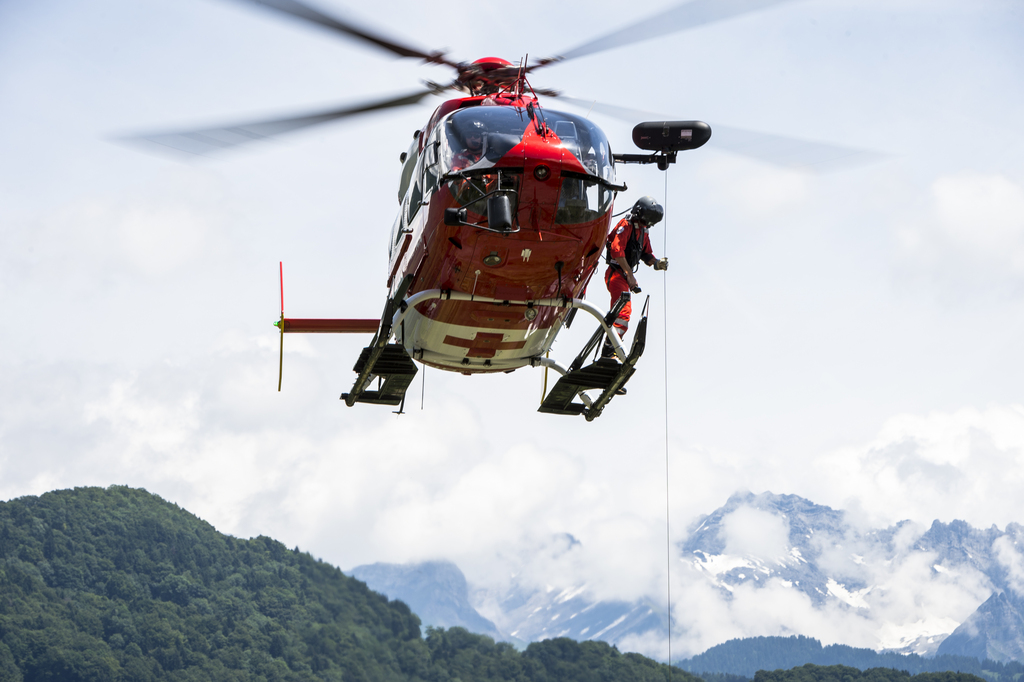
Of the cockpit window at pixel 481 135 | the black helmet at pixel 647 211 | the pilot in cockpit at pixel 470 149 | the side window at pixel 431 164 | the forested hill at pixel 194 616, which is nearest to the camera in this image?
the cockpit window at pixel 481 135

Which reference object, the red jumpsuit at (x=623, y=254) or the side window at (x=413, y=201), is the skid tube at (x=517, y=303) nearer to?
the red jumpsuit at (x=623, y=254)

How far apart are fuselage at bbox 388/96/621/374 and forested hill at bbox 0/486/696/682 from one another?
406 ft

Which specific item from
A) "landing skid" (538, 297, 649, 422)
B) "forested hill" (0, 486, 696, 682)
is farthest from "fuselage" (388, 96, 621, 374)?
"forested hill" (0, 486, 696, 682)

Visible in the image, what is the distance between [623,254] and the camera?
1462cm

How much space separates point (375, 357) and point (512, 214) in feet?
13.1

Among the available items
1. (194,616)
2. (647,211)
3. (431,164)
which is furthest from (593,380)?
(194,616)

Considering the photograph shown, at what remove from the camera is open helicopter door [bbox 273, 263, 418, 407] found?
585 inches

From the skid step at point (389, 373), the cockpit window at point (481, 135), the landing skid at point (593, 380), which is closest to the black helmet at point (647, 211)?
the landing skid at point (593, 380)

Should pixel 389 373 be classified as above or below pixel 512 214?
below

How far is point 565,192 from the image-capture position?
12.5m

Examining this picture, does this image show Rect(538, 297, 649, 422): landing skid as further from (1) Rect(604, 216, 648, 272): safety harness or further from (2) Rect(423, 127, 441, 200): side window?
(2) Rect(423, 127, 441, 200): side window

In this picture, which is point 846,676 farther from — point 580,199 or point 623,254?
point 580,199

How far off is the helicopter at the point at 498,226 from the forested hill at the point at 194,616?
122643 millimetres

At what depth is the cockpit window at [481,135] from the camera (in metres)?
12.3
